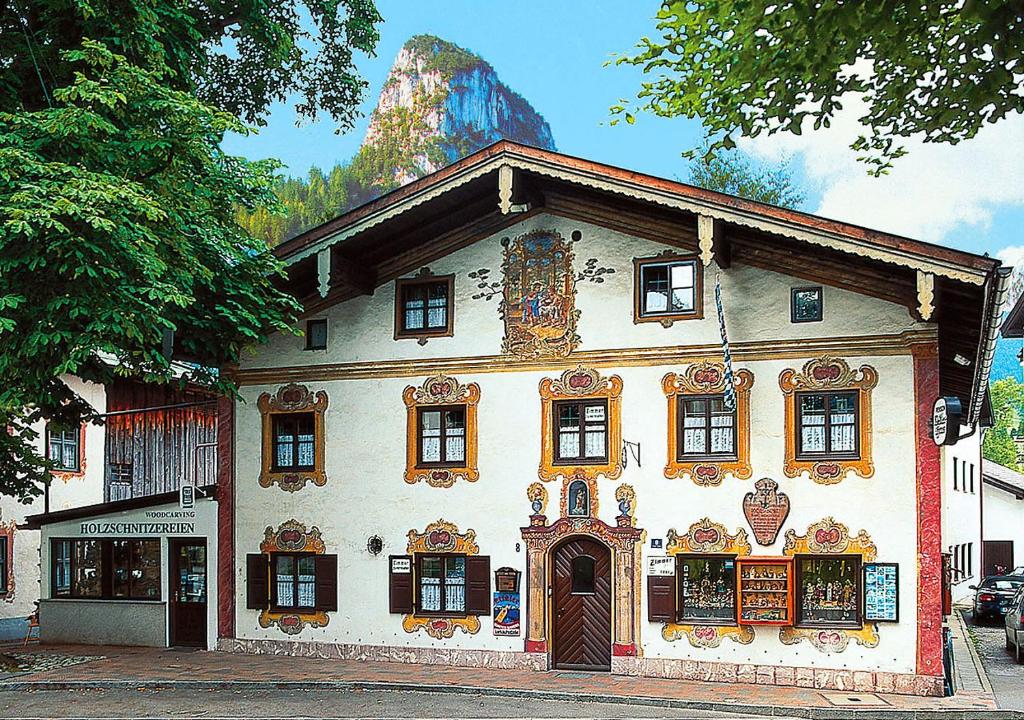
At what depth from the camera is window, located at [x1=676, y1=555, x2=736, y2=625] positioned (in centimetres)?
2033

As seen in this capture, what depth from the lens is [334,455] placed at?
23.2 meters

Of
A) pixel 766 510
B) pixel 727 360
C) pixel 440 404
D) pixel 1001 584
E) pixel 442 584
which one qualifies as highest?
pixel 727 360

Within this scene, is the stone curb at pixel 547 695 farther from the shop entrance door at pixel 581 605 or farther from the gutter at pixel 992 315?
the gutter at pixel 992 315

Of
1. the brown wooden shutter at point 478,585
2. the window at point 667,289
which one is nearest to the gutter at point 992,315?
the window at point 667,289

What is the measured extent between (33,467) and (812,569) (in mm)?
14893

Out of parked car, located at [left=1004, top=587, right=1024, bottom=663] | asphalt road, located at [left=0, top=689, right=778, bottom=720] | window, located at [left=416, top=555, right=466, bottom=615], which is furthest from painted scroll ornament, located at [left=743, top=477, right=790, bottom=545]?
parked car, located at [left=1004, top=587, right=1024, bottom=663]

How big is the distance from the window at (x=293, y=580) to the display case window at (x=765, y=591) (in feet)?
26.2

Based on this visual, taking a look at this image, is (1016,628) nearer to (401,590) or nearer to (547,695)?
(547,695)

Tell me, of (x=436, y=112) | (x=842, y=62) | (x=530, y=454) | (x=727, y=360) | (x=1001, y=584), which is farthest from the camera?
(x=436, y=112)

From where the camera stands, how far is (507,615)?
21.6 meters

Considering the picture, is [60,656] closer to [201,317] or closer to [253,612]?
[253,612]

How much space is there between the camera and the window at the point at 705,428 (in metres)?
20.7

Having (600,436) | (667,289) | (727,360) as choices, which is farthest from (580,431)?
(727,360)

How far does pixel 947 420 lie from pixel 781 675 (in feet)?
16.3
